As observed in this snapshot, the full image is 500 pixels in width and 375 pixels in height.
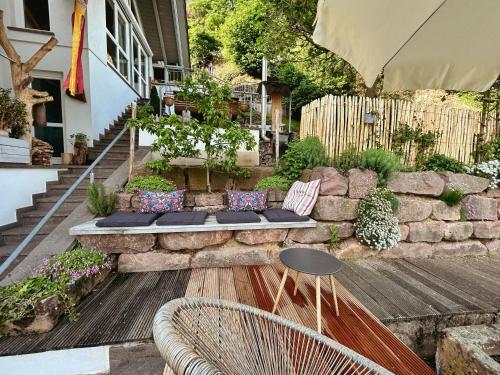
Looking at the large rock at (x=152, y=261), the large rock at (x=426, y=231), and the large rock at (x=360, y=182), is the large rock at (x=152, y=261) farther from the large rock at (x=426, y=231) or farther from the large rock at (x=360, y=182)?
the large rock at (x=426, y=231)

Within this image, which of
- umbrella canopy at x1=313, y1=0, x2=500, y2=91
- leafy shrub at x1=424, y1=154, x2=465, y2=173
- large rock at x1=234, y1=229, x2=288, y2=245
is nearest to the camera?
umbrella canopy at x1=313, y1=0, x2=500, y2=91

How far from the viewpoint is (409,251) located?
130 inches

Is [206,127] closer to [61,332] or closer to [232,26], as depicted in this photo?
[61,332]

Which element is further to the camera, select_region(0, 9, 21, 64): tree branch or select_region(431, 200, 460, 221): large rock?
select_region(0, 9, 21, 64): tree branch

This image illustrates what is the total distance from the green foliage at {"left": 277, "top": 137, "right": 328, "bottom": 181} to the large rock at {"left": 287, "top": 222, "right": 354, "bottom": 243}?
3.16ft

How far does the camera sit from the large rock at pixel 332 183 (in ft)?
10.2

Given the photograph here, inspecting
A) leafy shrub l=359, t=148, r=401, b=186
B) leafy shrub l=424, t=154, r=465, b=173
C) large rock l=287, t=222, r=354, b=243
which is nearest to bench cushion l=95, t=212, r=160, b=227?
large rock l=287, t=222, r=354, b=243

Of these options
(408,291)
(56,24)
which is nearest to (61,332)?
(408,291)

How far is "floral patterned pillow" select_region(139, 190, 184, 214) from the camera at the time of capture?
3.05 meters

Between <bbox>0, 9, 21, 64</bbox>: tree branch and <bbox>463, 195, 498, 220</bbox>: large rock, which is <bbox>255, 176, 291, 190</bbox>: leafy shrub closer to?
<bbox>463, 195, 498, 220</bbox>: large rock

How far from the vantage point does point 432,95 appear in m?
9.29

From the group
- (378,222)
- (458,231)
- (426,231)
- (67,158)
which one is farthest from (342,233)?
(67,158)

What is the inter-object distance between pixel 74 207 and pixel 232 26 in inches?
509

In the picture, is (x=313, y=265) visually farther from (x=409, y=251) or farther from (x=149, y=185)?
(x=149, y=185)
